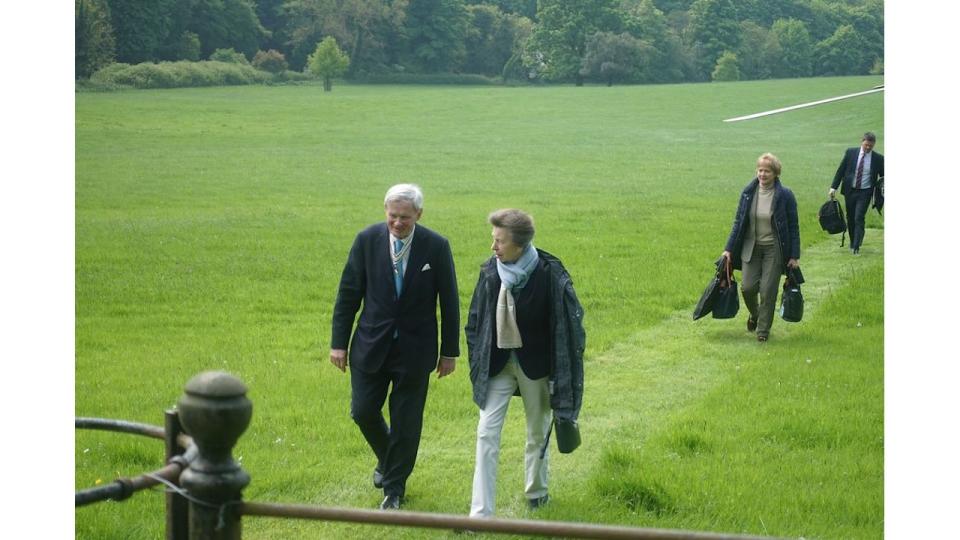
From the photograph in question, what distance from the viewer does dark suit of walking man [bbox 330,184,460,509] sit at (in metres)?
5.18

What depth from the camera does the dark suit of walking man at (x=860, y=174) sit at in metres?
12.1

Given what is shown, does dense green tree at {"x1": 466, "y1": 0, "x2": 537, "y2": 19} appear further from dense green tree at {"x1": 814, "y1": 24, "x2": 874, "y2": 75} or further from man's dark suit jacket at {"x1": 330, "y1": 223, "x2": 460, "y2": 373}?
man's dark suit jacket at {"x1": 330, "y1": 223, "x2": 460, "y2": 373}

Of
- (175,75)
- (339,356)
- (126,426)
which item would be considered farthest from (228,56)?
(126,426)

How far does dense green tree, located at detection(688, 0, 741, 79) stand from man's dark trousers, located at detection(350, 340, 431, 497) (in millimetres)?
6701

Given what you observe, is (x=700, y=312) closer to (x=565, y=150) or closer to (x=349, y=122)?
(x=349, y=122)

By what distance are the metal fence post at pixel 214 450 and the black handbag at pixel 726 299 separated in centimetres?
703

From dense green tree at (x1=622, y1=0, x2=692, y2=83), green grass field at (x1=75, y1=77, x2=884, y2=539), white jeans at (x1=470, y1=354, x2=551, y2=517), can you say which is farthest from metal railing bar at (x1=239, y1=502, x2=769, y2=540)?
dense green tree at (x1=622, y1=0, x2=692, y2=83)

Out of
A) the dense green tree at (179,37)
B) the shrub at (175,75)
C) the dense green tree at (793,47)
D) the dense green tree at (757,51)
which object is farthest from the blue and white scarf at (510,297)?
the dense green tree at (179,37)

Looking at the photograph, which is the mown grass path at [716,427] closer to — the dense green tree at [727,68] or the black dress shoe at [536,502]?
the black dress shoe at [536,502]

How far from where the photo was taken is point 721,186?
1636cm

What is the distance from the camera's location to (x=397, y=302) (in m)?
5.22

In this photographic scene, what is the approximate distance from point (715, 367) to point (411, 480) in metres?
3.05

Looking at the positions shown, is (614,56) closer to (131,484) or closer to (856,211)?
(856,211)
